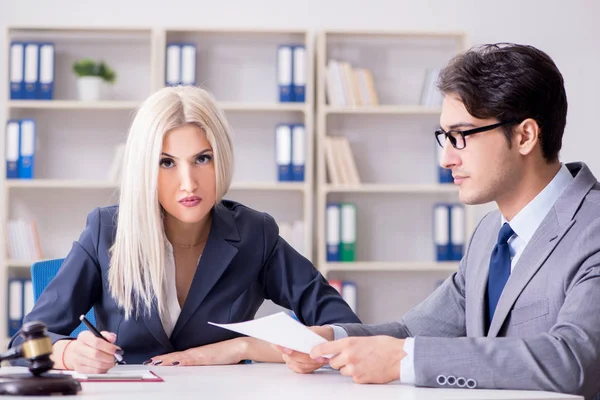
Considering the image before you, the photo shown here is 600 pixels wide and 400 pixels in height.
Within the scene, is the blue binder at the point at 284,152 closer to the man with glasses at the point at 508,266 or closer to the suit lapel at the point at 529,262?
the man with glasses at the point at 508,266

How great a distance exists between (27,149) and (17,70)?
0.45 metres

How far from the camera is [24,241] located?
182 inches

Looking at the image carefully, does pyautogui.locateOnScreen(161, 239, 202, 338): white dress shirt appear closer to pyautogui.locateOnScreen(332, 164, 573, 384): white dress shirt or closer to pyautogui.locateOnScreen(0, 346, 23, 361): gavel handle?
pyautogui.locateOnScreen(0, 346, 23, 361): gavel handle

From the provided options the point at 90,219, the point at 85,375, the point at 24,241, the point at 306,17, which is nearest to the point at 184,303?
the point at 90,219

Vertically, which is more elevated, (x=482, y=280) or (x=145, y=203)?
(x=145, y=203)

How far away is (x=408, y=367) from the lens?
1404mm

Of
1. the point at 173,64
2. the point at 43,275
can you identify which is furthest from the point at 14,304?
the point at 43,275

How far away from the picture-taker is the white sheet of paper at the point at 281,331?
1.41 metres

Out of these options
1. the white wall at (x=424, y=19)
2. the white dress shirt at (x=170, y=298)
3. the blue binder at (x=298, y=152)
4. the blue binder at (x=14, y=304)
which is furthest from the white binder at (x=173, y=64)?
the white dress shirt at (x=170, y=298)

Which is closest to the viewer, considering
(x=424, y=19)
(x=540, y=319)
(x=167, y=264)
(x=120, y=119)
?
(x=540, y=319)

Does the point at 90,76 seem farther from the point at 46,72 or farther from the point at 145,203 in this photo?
the point at 145,203

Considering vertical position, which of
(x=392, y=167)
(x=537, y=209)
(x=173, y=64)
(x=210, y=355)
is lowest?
(x=210, y=355)

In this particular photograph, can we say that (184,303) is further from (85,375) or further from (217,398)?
(217,398)

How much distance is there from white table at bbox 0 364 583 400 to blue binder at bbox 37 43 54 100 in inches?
132
